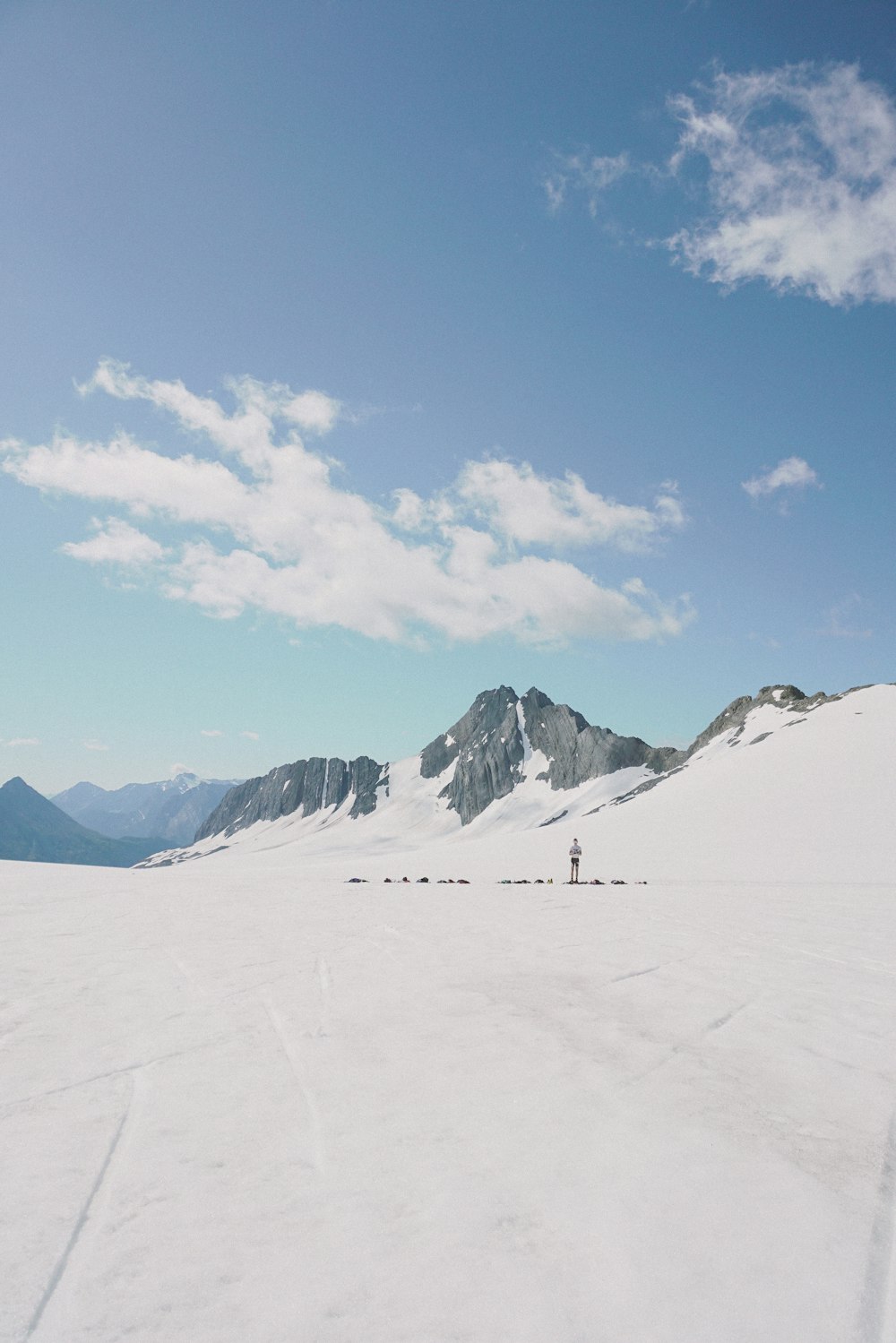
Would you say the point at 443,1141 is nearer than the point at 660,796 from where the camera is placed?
Yes

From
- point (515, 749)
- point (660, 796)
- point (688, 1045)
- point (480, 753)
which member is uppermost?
point (515, 749)

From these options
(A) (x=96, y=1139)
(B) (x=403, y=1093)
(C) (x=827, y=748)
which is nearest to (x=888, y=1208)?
(B) (x=403, y=1093)

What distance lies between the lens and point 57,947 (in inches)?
388

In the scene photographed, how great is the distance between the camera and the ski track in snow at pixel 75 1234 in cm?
284

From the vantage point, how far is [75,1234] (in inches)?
132

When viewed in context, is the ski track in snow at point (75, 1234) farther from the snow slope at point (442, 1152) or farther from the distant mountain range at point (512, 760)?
the distant mountain range at point (512, 760)

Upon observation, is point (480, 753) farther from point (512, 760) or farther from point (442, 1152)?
point (442, 1152)

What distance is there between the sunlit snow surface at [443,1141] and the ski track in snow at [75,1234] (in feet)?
0.06

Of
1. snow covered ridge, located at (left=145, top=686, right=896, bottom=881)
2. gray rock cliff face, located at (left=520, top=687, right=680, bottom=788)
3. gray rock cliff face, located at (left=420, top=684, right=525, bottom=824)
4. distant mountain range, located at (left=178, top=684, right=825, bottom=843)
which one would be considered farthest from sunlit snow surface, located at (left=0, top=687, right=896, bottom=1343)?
gray rock cliff face, located at (left=420, top=684, right=525, bottom=824)

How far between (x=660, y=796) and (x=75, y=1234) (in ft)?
171

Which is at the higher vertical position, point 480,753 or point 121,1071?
point 480,753

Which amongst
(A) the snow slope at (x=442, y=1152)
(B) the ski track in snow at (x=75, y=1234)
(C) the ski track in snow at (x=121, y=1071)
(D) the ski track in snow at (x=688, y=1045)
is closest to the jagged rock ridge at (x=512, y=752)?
(D) the ski track in snow at (x=688, y=1045)

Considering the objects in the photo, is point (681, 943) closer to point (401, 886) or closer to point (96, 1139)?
point (96, 1139)

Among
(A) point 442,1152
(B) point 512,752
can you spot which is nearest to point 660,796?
(A) point 442,1152
